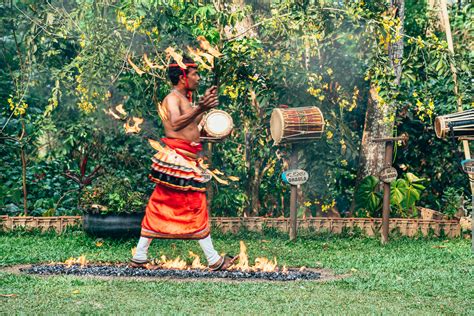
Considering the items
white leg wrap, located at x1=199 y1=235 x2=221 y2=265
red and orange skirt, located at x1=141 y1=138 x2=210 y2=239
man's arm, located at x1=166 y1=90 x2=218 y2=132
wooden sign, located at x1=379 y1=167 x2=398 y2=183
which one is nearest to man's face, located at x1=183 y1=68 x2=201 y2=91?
man's arm, located at x1=166 y1=90 x2=218 y2=132

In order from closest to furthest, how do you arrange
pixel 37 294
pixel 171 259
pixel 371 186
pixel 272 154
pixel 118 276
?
pixel 37 294, pixel 118 276, pixel 171 259, pixel 371 186, pixel 272 154

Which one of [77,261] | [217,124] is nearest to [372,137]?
[217,124]

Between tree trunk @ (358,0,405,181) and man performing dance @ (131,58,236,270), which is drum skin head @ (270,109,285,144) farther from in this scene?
man performing dance @ (131,58,236,270)

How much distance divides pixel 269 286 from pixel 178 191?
155cm

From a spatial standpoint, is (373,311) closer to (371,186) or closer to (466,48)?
(371,186)

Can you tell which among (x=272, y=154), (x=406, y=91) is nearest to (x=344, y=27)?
(x=406, y=91)

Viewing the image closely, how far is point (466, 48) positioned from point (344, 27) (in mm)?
2045

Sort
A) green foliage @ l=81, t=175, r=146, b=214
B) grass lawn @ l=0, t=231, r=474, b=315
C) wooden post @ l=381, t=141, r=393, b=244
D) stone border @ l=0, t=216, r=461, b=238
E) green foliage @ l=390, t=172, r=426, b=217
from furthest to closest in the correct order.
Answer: green foliage @ l=390, t=172, r=426, b=217 → stone border @ l=0, t=216, r=461, b=238 → wooden post @ l=381, t=141, r=393, b=244 → green foliage @ l=81, t=175, r=146, b=214 → grass lawn @ l=0, t=231, r=474, b=315

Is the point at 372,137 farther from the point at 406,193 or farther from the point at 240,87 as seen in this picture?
the point at 240,87

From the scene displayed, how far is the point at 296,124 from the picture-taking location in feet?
40.2

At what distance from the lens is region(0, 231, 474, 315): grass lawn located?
25.0 feet

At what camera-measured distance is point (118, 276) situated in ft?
30.6

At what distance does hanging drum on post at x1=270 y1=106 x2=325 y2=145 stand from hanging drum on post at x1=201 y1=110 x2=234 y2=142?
209cm

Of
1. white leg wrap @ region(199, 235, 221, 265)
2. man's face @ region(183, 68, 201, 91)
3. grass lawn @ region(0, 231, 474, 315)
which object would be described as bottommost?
grass lawn @ region(0, 231, 474, 315)
